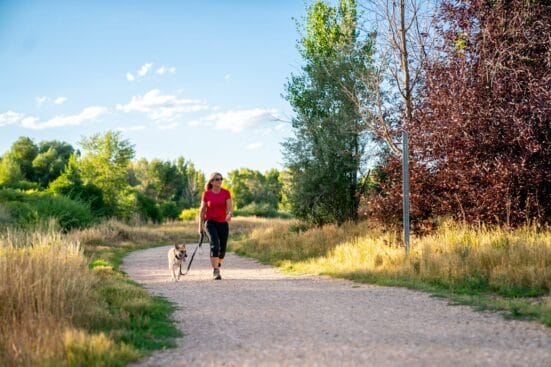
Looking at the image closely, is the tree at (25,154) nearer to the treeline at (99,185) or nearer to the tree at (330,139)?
the treeline at (99,185)

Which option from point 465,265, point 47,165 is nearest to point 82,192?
point 465,265

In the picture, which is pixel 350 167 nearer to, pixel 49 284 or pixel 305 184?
pixel 305 184

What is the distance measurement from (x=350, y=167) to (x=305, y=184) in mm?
1989

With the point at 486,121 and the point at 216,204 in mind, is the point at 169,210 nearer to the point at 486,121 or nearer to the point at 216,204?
the point at 216,204

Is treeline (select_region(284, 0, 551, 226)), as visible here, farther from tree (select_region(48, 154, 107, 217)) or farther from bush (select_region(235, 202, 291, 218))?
bush (select_region(235, 202, 291, 218))

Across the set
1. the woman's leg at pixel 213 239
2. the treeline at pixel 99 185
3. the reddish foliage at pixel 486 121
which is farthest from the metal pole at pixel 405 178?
the treeline at pixel 99 185

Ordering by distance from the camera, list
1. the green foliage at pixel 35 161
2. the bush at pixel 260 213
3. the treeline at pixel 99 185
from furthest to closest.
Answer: the green foliage at pixel 35 161 → the bush at pixel 260 213 → the treeline at pixel 99 185

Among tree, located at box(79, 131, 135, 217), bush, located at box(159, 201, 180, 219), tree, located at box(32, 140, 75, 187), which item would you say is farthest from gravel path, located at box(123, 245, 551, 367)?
tree, located at box(32, 140, 75, 187)

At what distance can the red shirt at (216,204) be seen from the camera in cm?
1270

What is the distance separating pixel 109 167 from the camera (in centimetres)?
4581

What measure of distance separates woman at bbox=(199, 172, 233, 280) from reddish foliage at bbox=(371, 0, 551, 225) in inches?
184

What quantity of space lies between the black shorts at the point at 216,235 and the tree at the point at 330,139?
30.7 ft

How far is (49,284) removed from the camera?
24.2 feet

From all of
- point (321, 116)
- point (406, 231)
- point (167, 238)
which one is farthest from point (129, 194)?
point (406, 231)
